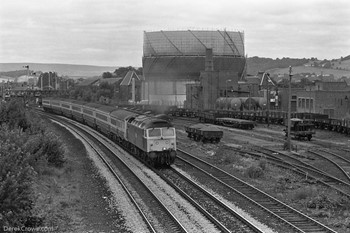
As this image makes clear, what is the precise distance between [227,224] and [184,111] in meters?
80.0

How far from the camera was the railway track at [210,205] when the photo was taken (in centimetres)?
1798

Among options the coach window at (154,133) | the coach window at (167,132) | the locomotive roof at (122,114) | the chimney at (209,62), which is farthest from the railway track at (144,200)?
the chimney at (209,62)

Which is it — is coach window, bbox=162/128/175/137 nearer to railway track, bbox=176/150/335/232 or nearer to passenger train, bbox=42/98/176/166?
passenger train, bbox=42/98/176/166

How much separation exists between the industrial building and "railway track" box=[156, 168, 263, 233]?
401 ft

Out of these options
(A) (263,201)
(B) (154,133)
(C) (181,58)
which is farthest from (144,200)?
(C) (181,58)

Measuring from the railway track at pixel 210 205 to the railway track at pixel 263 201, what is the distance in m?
1.37

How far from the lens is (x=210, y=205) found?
853 inches

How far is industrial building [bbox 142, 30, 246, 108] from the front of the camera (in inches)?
6048

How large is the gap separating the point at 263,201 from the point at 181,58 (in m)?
133

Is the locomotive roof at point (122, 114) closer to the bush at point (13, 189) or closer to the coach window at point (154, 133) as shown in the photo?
the coach window at point (154, 133)

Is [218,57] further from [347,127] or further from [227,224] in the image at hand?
[227,224]

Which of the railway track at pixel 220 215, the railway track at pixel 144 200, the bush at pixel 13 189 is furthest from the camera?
the railway track at pixel 144 200

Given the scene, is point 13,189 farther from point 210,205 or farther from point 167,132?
point 167,132

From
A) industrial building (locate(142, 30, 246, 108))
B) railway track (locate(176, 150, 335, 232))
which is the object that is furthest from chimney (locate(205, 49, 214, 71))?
railway track (locate(176, 150, 335, 232))
